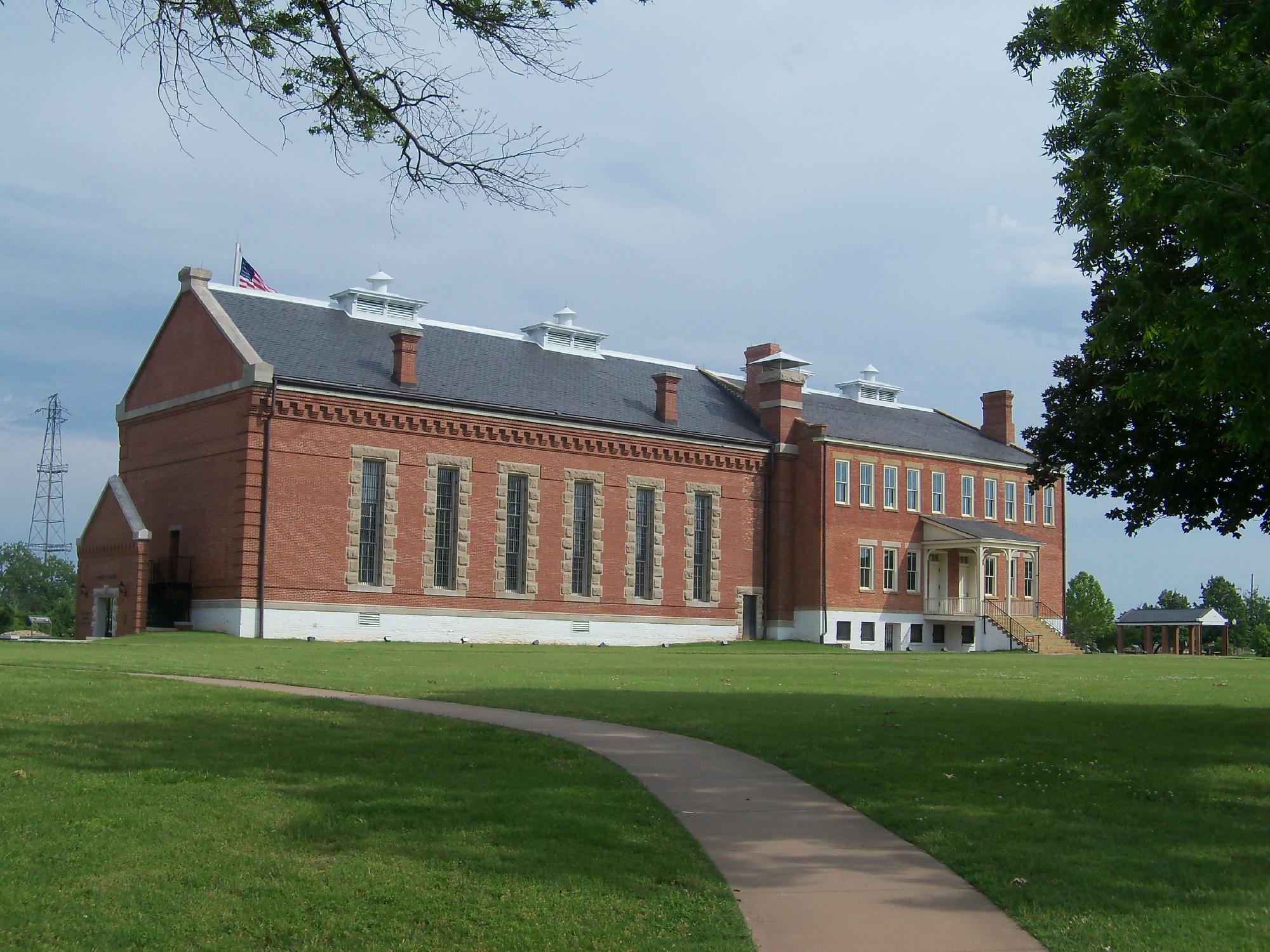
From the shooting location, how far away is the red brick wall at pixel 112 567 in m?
46.2

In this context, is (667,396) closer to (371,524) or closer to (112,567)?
(371,524)

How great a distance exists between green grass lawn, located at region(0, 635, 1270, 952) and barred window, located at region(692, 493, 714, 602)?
2395 cm

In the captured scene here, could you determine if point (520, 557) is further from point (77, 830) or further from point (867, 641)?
point (77, 830)

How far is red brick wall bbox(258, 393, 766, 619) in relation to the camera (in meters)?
45.7

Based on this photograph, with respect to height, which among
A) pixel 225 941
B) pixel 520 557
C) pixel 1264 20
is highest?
pixel 1264 20

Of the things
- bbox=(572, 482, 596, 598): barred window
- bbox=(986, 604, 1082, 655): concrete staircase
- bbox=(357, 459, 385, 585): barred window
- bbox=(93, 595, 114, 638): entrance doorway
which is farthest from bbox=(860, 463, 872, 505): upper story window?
bbox=(93, 595, 114, 638): entrance doorway

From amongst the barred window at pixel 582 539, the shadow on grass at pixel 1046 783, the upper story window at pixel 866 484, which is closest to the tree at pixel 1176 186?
the shadow on grass at pixel 1046 783

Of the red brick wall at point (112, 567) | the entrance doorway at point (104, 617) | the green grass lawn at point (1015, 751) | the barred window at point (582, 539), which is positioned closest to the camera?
the green grass lawn at point (1015, 751)

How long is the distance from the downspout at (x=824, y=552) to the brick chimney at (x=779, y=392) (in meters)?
2.29

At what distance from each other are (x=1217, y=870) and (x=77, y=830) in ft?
26.6

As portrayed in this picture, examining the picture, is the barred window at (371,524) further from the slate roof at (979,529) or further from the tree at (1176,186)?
the tree at (1176,186)

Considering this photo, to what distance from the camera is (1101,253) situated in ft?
47.1

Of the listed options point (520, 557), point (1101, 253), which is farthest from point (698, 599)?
point (1101, 253)

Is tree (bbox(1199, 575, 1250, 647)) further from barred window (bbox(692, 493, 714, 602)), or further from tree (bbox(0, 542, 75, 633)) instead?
tree (bbox(0, 542, 75, 633))
